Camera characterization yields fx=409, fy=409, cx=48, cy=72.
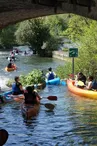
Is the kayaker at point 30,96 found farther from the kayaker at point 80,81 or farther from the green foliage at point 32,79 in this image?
the green foliage at point 32,79

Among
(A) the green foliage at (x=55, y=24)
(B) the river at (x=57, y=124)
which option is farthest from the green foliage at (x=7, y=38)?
(B) the river at (x=57, y=124)

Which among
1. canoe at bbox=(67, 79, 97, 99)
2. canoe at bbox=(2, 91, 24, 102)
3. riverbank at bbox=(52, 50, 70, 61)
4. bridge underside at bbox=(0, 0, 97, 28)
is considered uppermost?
bridge underside at bbox=(0, 0, 97, 28)

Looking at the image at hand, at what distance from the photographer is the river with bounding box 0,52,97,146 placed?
46.8ft

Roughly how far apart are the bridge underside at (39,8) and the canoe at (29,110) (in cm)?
400

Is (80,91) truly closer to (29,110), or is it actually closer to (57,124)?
(29,110)

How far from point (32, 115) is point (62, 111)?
1789 millimetres

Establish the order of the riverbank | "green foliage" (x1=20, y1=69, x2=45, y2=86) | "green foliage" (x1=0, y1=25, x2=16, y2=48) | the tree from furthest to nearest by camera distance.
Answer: "green foliage" (x1=0, y1=25, x2=16, y2=48), the tree, the riverbank, "green foliage" (x1=20, y1=69, x2=45, y2=86)

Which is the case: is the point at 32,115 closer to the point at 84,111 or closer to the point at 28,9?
the point at 84,111

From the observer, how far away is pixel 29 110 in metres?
17.9

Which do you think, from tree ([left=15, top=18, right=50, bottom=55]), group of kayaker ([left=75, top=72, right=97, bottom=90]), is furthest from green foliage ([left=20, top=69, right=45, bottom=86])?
tree ([left=15, top=18, right=50, bottom=55])

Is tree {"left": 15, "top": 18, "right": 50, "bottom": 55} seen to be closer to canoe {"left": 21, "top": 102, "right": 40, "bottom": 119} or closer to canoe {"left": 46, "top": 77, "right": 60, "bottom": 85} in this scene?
canoe {"left": 46, "top": 77, "right": 60, "bottom": 85}

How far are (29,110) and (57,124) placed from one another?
5.81ft

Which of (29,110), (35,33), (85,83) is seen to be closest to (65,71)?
(85,83)

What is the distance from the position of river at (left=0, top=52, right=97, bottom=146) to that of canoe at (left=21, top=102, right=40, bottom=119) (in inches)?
8.6
